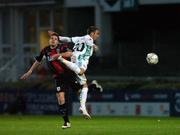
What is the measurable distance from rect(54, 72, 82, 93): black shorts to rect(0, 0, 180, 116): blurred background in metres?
11.0

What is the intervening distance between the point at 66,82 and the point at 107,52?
23388 millimetres

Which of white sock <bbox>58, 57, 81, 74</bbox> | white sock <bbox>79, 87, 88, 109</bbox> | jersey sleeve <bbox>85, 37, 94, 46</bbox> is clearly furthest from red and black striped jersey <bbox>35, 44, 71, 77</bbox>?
jersey sleeve <bbox>85, 37, 94, 46</bbox>

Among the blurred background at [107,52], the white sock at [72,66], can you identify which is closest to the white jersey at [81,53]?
the white sock at [72,66]

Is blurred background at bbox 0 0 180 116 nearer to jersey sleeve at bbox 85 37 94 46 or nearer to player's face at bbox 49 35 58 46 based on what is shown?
jersey sleeve at bbox 85 37 94 46

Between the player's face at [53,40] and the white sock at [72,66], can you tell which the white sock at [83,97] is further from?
the player's face at [53,40]

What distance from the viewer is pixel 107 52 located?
46.6m

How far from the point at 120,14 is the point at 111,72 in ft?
21.3

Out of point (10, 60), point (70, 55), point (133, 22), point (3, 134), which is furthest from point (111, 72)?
point (3, 134)

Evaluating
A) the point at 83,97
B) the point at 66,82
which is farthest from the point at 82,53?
the point at 66,82

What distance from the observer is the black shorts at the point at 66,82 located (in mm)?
22938

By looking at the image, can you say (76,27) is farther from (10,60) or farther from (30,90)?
(30,90)

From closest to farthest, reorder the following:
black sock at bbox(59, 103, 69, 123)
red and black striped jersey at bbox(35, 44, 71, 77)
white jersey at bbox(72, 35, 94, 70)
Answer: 1. black sock at bbox(59, 103, 69, 123)
2. red and black striped jersey at bbox(35, 44, 71, 77)
3. white jersey at bbox(72, 35, 94, 70)

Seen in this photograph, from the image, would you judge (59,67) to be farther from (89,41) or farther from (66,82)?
(89,41)

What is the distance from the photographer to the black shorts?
2294 cm
